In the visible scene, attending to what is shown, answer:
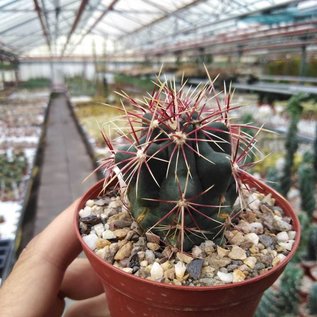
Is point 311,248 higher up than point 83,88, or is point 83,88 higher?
point 83,88

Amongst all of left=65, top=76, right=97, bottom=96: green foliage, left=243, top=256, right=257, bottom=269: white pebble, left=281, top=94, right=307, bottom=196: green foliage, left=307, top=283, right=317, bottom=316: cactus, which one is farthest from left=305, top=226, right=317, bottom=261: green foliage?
left=65, top=76, right=97, bottom=96: green foliage

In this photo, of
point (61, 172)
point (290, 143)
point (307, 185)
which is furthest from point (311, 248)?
point (61, 172)

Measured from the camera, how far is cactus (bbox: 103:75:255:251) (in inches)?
17.6

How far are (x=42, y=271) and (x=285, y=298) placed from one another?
1101 mm

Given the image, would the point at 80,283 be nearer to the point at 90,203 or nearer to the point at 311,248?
the point at 90,203

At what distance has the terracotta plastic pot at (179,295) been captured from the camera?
39 cm

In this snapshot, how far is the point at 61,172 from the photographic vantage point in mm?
3416

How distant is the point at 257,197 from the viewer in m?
0.62

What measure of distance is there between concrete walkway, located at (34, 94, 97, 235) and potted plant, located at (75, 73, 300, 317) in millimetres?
1334

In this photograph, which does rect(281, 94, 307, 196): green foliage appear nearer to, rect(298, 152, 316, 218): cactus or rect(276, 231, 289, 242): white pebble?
rect(298, 152, 316, 218): cactus

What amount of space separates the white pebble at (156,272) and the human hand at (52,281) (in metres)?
0.19

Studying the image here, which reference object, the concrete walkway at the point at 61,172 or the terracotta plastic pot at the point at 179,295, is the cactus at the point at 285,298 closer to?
the terracotta plastic pot at the point at 179,295

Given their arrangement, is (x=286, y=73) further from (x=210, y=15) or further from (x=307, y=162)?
(x=307, y=162)

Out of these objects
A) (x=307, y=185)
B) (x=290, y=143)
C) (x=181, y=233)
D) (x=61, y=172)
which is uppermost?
(x=181, y=233)
